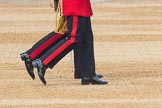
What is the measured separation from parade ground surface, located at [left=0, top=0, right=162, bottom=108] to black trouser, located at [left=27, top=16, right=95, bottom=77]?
0.29m

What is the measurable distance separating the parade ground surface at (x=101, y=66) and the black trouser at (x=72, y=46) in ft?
0.96

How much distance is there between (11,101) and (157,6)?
56.0 feet

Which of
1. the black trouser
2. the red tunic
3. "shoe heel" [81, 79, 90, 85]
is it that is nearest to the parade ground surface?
"shoe heel" [81, 79, 90, 85]

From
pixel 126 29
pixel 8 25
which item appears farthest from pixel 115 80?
pixel 8 25

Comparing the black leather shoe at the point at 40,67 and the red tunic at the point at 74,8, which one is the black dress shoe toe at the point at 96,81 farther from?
the red tunic at the point at 74,8

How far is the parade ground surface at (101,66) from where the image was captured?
35.9ft

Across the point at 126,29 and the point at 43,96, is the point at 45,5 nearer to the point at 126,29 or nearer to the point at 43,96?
the point at 126,29

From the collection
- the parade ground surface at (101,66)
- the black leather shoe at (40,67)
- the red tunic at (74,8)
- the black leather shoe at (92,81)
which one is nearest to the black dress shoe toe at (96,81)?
the black leather shoe at (92,81)

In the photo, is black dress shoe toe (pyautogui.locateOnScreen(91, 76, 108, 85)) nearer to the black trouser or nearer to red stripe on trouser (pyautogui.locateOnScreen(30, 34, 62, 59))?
the black trouser

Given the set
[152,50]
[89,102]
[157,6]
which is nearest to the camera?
[89,102]

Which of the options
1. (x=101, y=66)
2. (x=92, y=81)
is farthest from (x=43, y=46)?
(x=101, y=66)

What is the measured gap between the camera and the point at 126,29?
20531 mm

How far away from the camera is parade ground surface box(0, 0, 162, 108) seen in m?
10.9

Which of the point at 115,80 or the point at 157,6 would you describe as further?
the point at 157,6
